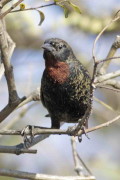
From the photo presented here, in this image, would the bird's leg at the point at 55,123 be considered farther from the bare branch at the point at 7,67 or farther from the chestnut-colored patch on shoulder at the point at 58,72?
the bare branch at the point at 7,67

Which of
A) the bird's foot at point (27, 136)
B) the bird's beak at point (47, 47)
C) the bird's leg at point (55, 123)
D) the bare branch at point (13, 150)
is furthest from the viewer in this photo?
the bird's leg at point (55, 123)

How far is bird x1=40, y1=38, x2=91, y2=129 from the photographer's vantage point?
3.85m

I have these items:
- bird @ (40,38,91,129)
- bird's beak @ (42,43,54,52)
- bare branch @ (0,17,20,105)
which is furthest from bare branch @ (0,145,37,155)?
bird's beak @ (42,43,54,52)

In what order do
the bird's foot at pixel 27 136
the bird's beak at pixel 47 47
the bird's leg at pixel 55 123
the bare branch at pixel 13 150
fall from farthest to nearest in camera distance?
the bird's leg at pixel 55 123, the bird's beak at pixel 47 47, the bird's foot at pixel 27 136, the bare branch at pixel 13 150

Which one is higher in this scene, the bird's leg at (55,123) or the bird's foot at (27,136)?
the bird's foot at (27,136)

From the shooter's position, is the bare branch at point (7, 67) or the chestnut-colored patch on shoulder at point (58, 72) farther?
the chestnut-colored patch on shoulder at point (58, 72)

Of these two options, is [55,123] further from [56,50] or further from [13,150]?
[13,150]

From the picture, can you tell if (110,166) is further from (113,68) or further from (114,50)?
(114,50)

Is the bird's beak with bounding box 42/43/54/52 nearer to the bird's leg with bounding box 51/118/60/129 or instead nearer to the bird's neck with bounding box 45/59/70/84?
the bird's neck with bounding box 45/59/70/84

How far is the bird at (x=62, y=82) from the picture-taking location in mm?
3852

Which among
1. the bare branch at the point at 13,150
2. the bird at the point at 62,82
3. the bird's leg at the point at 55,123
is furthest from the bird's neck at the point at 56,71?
the bare branch at the point at 13,150

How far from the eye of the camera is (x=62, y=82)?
3863 mm

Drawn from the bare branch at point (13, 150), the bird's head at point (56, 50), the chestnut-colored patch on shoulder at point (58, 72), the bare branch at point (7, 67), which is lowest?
the bare branch at point (13, 150)

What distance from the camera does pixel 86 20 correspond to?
5.74 meters
